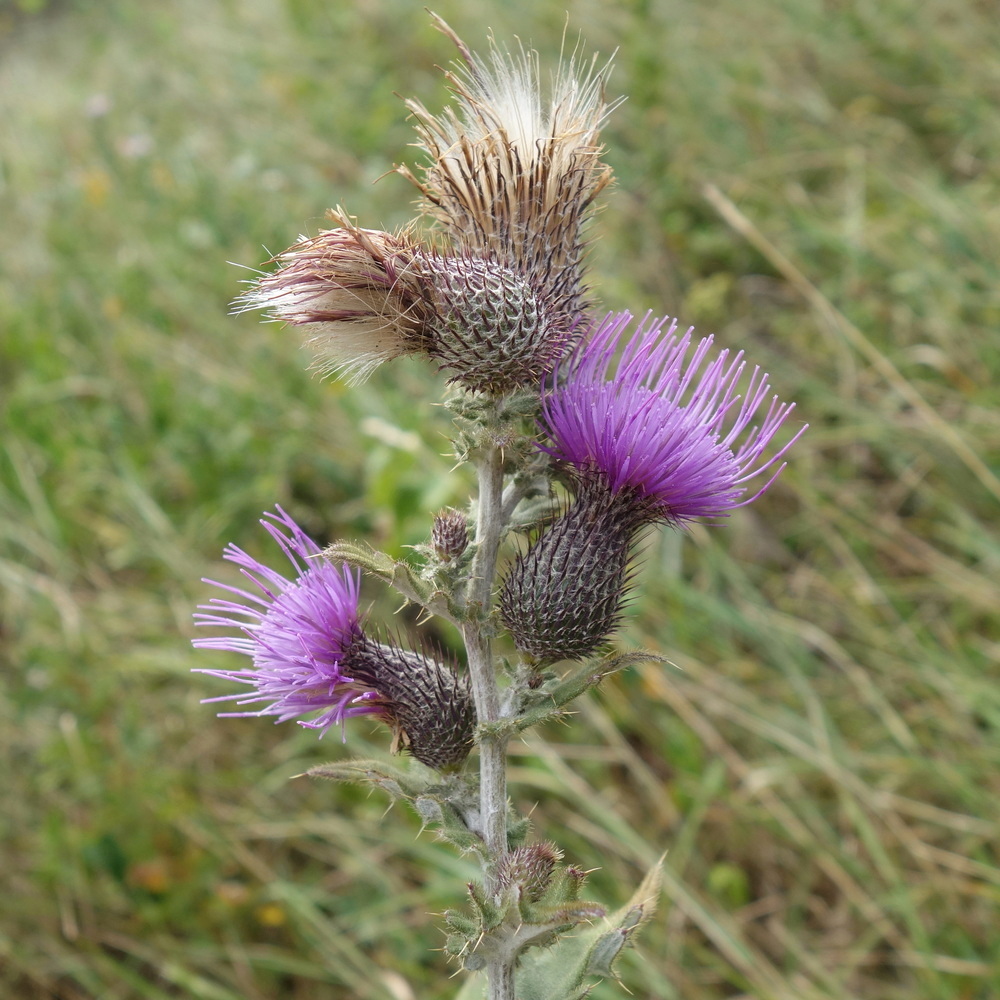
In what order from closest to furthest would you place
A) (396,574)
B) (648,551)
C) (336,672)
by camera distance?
(396,574)
(336,672)
(648,551)

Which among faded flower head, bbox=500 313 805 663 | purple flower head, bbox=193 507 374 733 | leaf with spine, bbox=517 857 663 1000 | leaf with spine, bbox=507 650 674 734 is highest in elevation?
faded flower head, bbox=500 313 805 663

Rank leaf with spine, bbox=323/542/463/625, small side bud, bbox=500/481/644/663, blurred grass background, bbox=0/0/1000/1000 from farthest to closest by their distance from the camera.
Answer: blurred grass background, bbox=0/0/1000/1000 → small side bud, bbox=500/481/644/663 → leaf with spine, bbox=323/542/463/625

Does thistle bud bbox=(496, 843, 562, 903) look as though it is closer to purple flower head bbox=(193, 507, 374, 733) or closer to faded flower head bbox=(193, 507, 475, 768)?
faded flower head bbox=(193, 507, 475, 768)

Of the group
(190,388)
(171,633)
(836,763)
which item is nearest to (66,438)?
(190,388)

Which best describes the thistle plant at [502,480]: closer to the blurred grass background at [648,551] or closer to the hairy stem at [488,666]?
the hairy stem at [488,666]

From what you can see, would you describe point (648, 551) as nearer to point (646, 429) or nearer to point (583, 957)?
point (646, 429)

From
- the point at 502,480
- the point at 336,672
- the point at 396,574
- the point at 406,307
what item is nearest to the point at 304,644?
the point at 336,672

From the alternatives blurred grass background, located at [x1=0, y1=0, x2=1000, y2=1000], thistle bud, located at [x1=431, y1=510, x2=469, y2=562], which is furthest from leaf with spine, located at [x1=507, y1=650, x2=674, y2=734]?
blurred grass background, located at [x1=0, y1=0, x2=1000, y2=1000]
